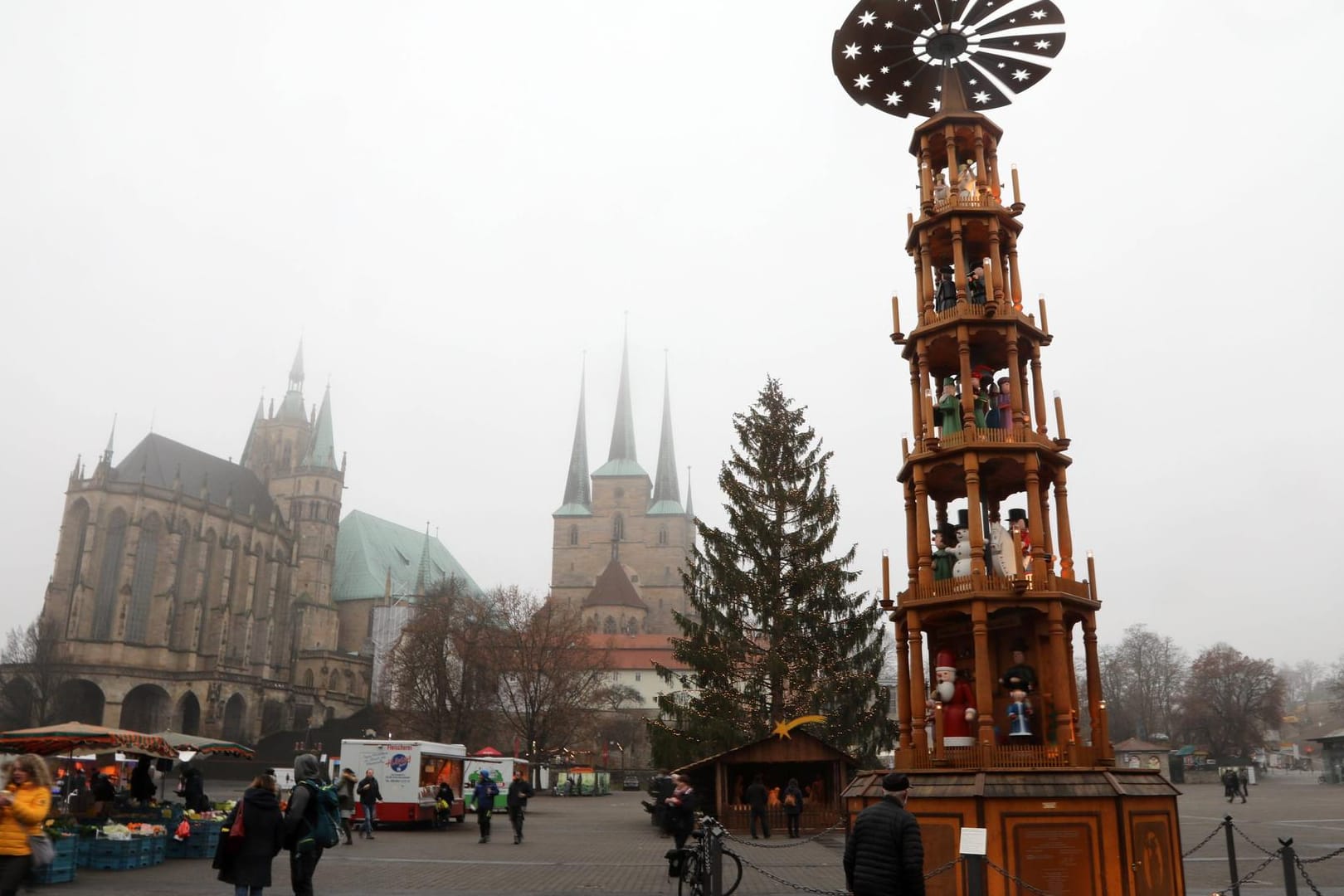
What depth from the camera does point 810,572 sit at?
31.7 meters

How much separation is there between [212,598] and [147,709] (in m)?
9.90

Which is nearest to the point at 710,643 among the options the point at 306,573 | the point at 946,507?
the point at 946,507

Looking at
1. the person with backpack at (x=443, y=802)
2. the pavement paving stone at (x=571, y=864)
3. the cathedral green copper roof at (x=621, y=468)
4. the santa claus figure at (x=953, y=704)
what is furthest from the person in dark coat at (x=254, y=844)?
the cathedral green copper roof at (x=621, y=468)

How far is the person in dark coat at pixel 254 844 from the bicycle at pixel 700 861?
5444 mm

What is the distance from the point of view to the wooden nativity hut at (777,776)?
1055 inches

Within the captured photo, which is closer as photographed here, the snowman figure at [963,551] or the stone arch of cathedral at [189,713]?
the snowman figure at [963,551]

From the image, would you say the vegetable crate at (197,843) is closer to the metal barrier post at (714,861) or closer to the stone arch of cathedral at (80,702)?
the metal barrier post at (714,861)

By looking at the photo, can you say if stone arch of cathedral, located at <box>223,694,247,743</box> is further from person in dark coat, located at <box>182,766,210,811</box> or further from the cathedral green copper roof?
person in dark coat, located at <box>182,766,210,811</box>

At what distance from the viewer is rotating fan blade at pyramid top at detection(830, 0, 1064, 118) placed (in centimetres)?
1574

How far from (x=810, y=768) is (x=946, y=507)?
52.0 feet

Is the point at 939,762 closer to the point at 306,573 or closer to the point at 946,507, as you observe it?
the point at 946,507

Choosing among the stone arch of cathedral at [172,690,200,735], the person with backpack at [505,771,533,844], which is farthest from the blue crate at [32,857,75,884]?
the stone arch of cathedral at [172,690,200,735]

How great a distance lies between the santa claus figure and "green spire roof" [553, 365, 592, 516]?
112355 mm

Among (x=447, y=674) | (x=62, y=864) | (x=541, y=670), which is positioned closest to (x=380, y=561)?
(x=447, y=674)
